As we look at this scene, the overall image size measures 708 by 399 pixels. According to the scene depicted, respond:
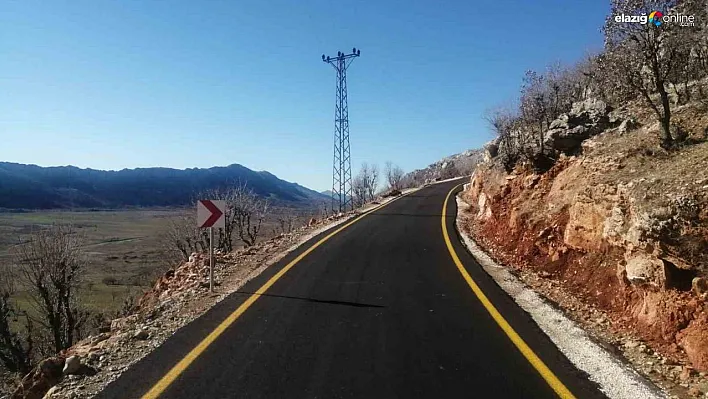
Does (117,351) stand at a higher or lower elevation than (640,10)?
lower

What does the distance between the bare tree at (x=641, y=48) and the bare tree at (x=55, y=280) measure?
32.1 meters

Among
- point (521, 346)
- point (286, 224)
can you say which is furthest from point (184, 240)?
point (521, 346)

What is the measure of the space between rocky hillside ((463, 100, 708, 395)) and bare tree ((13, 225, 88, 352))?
28.3 m

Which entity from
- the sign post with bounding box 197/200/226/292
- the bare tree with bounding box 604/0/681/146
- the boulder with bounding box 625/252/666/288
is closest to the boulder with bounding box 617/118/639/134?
the bare tree with bounding box 604/0/681/146

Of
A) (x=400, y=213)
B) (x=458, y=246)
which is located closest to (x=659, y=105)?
(x=458, y=246)

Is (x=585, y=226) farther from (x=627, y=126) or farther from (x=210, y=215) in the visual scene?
(x=210, y=215)

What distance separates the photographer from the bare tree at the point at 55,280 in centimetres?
2948

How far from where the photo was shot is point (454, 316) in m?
6.90

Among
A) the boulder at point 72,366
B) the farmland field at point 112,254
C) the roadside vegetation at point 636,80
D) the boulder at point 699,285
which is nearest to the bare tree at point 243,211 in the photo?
the farmland field at point 112,254

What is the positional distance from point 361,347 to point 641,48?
8990mm

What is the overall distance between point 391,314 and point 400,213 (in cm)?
1679

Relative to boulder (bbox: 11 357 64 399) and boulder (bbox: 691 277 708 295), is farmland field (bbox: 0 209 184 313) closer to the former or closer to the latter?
boulder (bbox: 11 357 64 399)

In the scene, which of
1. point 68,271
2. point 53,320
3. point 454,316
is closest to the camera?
point 454,316

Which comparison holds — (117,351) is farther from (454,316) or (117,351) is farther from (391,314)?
(454,316)
